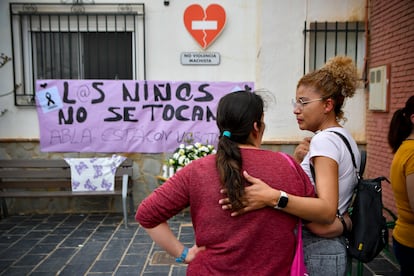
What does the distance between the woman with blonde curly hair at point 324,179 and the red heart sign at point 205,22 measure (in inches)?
177

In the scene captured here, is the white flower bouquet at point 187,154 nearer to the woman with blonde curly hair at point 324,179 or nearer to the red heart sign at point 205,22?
the red heart sign at point 205,22

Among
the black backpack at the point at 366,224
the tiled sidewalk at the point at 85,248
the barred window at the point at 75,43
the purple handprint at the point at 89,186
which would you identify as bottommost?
the tiled sidewalk at the point at 85,248

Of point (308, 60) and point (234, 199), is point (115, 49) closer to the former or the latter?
point (308, 60)

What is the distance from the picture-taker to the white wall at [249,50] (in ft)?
21.1

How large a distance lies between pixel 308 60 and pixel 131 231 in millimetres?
3687

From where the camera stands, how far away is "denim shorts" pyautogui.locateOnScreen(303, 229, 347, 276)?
1981 millimetres

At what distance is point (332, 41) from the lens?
659 cm

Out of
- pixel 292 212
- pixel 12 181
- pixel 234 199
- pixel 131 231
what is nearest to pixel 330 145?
pixel 292 212

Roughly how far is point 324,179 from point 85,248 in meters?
4.04

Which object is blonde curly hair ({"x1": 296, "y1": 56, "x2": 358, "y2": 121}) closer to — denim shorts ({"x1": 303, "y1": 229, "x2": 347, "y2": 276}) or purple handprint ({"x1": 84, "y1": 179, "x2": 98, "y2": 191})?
denim shorts ({"x1": 303, "y1": 229, "x2": 347, "y2": 276})

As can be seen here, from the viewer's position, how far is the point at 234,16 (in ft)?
21.5

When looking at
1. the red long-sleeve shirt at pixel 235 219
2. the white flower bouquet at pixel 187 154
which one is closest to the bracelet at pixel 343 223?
the red long-sleeve shirt at pixel 235 219

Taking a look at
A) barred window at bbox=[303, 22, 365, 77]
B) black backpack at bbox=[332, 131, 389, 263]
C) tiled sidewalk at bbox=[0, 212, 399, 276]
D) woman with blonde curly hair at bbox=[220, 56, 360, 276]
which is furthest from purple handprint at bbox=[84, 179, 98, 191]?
black backpack at bbox=[332, 131, 389, 263]

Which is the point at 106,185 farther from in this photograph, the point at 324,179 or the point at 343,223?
the point at 324,179
